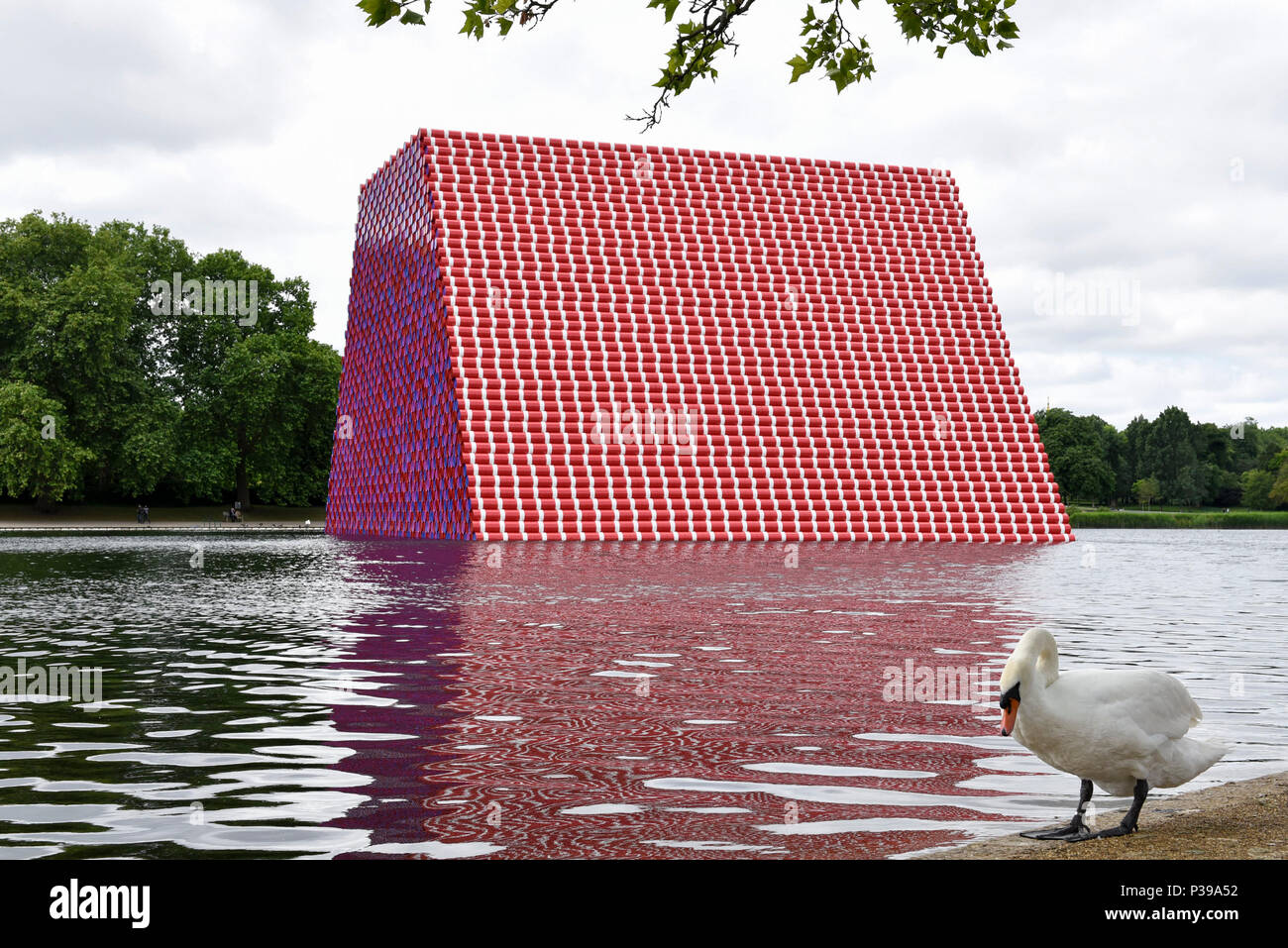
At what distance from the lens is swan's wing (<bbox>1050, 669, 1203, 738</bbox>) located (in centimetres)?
585

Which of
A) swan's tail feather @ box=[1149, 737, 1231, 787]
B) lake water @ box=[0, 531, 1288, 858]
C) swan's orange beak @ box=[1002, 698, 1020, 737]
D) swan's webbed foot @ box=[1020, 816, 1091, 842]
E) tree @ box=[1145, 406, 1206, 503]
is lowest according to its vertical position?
lake water @ box=[0, 531, 1288, 858]

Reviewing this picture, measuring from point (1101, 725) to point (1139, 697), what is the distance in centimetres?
25

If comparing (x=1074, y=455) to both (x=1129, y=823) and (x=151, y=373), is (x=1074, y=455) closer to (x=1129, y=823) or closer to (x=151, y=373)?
(x=151, y=373)

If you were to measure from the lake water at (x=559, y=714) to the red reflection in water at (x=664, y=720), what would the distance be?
0.03m

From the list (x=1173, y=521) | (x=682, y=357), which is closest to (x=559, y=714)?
(x=682, y=357)

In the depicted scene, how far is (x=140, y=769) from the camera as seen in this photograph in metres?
7.25

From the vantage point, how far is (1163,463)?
5098 inches

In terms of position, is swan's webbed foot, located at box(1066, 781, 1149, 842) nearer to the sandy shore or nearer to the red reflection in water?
the sandy shore

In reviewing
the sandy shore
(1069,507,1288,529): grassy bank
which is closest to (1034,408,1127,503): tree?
(1069,507,1288,529): grassy bank

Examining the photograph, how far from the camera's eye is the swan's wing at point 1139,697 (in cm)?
585

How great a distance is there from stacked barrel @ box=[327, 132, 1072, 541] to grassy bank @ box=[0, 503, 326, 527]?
1836 cm

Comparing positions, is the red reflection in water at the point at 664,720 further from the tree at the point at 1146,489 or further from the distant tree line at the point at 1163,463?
the tree at the point at 1146,489

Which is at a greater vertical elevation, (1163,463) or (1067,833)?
(1163,463)
